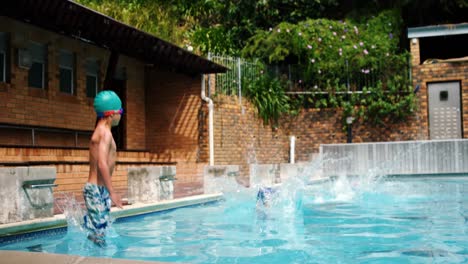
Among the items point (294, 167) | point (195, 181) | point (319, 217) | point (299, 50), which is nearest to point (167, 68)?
point (195, 181)

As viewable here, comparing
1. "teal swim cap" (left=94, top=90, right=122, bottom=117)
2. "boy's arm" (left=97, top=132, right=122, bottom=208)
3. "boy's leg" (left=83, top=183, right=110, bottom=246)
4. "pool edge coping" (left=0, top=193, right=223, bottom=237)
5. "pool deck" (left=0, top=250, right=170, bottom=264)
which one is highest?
"teal swim cap" (left=94, top=90, right=122, bottom=117)

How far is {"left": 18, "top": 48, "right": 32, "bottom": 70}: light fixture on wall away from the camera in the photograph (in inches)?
469

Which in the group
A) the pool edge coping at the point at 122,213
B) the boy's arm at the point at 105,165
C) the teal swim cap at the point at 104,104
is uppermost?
the teal swim cap at the point at 104,104

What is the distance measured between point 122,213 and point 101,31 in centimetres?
586

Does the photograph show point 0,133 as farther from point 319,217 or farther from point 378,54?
point 378,54

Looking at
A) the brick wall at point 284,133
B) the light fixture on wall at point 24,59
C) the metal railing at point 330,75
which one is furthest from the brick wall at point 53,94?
the metal railing at point 330,75

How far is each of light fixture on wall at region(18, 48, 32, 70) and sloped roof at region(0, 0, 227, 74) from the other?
0.85 meters

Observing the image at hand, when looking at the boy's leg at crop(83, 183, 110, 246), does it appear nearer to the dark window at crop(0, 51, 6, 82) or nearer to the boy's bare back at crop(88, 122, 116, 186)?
the boy's bare back at crop(88, 122, 116, 186)

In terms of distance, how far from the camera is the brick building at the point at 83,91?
1069cm

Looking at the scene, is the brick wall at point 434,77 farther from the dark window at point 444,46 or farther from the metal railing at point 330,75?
the dark window at point 444,46

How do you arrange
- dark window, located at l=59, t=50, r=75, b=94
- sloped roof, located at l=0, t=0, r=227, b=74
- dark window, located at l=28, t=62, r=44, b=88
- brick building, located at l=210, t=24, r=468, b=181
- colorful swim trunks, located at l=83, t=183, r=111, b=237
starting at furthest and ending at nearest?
brick building, located at l=210, t=24, r=468, b=181
dark window, located at l=59, t=50, r=75, b=94
dark window, located at l=28, t=62, r=44, b=88
sloped roof, located at l=0, t=0, r=227, b=74
colorful swim trunks, located at l=83, t=183, r=111, b=237

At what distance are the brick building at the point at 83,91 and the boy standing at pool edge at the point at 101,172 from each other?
4.57 m

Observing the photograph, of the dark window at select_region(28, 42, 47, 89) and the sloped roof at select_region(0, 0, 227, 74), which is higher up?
the sloped roof at select_region(0, 0, 227, 74)

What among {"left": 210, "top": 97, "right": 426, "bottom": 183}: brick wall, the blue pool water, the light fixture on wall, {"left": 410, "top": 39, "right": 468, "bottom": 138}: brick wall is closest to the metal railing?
{"left": 410, "top": 39, "right": 468, "bottom": 138}: brick wall
